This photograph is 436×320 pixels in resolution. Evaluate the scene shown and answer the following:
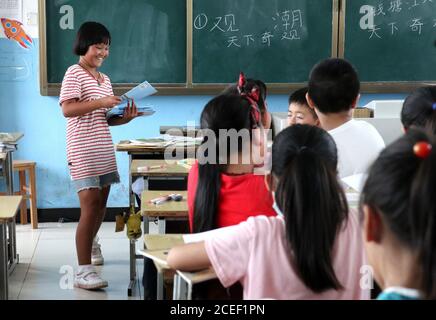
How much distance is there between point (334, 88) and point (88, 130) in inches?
56.8

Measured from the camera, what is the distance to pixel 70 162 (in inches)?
151

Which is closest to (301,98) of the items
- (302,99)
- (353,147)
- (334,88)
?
(302,99)

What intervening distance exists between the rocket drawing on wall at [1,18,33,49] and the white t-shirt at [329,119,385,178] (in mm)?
3017

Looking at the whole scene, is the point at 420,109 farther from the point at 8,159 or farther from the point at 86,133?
the point at 8,159

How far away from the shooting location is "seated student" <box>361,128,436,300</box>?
96cm

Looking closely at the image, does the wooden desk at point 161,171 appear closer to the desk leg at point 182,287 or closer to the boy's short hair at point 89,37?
the boy's short hair at point 89,37

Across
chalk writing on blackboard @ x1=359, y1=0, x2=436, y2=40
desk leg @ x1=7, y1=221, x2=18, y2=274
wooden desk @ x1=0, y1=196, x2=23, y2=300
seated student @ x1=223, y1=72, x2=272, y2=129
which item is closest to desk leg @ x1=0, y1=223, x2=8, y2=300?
wooden desk @ x1=0, y1=196, x2=23, y2=300

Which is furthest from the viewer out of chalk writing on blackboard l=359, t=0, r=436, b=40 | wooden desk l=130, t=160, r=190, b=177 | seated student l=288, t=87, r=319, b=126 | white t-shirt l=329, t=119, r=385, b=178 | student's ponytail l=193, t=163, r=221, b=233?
chalk writing on blackboard l=359, t=0, r=436, b=40

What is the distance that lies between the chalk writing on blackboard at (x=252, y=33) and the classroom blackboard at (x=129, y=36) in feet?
0.62

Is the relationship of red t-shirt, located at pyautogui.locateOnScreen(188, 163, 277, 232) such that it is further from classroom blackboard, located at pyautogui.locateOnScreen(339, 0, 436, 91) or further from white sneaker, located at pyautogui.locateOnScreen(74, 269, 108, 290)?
classroom blackboard, located at pyautogui.locateOnScreen(339, 0, 436, 91)

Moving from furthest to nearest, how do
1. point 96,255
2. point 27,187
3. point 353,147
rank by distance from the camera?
point 27,187, point 96,255, point 353,147

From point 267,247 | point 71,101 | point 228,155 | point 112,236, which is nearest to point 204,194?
point 228,155

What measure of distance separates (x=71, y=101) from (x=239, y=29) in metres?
1.98

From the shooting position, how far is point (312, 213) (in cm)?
170
